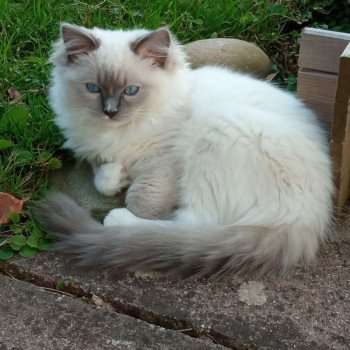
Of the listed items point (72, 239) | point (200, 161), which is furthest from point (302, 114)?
point (72, 239)

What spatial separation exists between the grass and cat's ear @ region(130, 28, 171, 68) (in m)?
0.68

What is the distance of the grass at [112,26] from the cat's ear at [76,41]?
0.51m

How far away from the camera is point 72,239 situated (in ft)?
7.41

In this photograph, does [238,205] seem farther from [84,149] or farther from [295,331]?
[84,149]

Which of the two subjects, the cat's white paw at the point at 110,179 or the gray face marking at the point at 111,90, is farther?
the cat's white paw at the point at 110,179

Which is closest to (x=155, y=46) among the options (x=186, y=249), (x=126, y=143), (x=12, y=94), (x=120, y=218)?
(x=126, y=143)

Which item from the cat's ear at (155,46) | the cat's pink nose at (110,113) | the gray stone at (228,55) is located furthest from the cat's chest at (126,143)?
the gray stone at (228,55)

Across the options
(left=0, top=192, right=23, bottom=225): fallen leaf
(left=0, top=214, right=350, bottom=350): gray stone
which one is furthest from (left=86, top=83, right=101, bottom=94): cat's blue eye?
(left=0, top=214, right=350, bottom=350): gray stone

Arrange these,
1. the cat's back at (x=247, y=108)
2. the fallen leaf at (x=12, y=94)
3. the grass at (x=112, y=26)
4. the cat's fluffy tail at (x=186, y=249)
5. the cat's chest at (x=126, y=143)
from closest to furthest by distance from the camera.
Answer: the cat's fluffy tail at (x=186, y=249)
the cat's back at (x=247, y=108)
the cat's chest at (x=126, y=143)
the grass at (x=112, y=26)
the fallen leaf at (x=12, y=94)

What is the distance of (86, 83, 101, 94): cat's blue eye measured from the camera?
2.44 metres

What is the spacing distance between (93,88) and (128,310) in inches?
36.5

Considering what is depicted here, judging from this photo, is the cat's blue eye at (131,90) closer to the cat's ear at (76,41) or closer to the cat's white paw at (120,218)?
the cat's ear at (76,41)

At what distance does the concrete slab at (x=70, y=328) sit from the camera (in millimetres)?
1929

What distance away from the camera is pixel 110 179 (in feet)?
8.32
